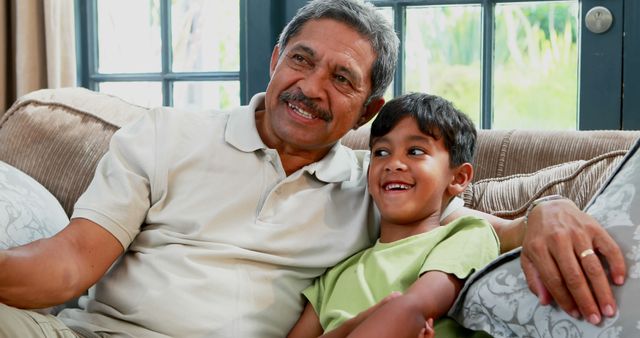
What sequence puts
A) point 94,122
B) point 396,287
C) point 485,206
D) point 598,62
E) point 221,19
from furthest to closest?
point 221,19, point 598,62, point 94,122, point 485,206, point 396,287

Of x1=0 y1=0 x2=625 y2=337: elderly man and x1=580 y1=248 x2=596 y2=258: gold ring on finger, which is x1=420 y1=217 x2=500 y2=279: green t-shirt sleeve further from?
x1=580 y1=248 x2=596 y2=258: gold ring on finger

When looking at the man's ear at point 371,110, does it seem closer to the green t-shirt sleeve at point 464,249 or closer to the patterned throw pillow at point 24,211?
the green t-shirt sleeve at point 464,249

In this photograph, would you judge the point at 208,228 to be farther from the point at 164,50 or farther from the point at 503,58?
the point at 164,50

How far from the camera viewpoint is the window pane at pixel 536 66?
2.55 m

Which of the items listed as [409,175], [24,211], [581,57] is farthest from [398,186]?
[581,57]

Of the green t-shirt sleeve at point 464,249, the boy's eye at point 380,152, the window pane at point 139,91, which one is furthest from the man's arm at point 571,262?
the window pane at point 139,91

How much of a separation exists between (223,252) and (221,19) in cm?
154

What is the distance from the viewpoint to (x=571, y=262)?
1.17 m

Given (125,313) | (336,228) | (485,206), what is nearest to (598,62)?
(485,206)

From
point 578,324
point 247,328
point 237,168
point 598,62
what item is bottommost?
point 247,328

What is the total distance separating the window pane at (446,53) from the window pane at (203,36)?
24.9 inches

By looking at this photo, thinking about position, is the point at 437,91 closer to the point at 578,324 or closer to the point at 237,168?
the point at 237,168

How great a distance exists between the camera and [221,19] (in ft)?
9.85

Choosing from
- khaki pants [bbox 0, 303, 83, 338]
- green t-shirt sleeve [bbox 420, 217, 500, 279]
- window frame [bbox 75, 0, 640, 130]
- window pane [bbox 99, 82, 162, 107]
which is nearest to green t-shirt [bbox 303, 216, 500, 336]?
green t-shirt sleeve [bbox 420, 217, 500, 279]
